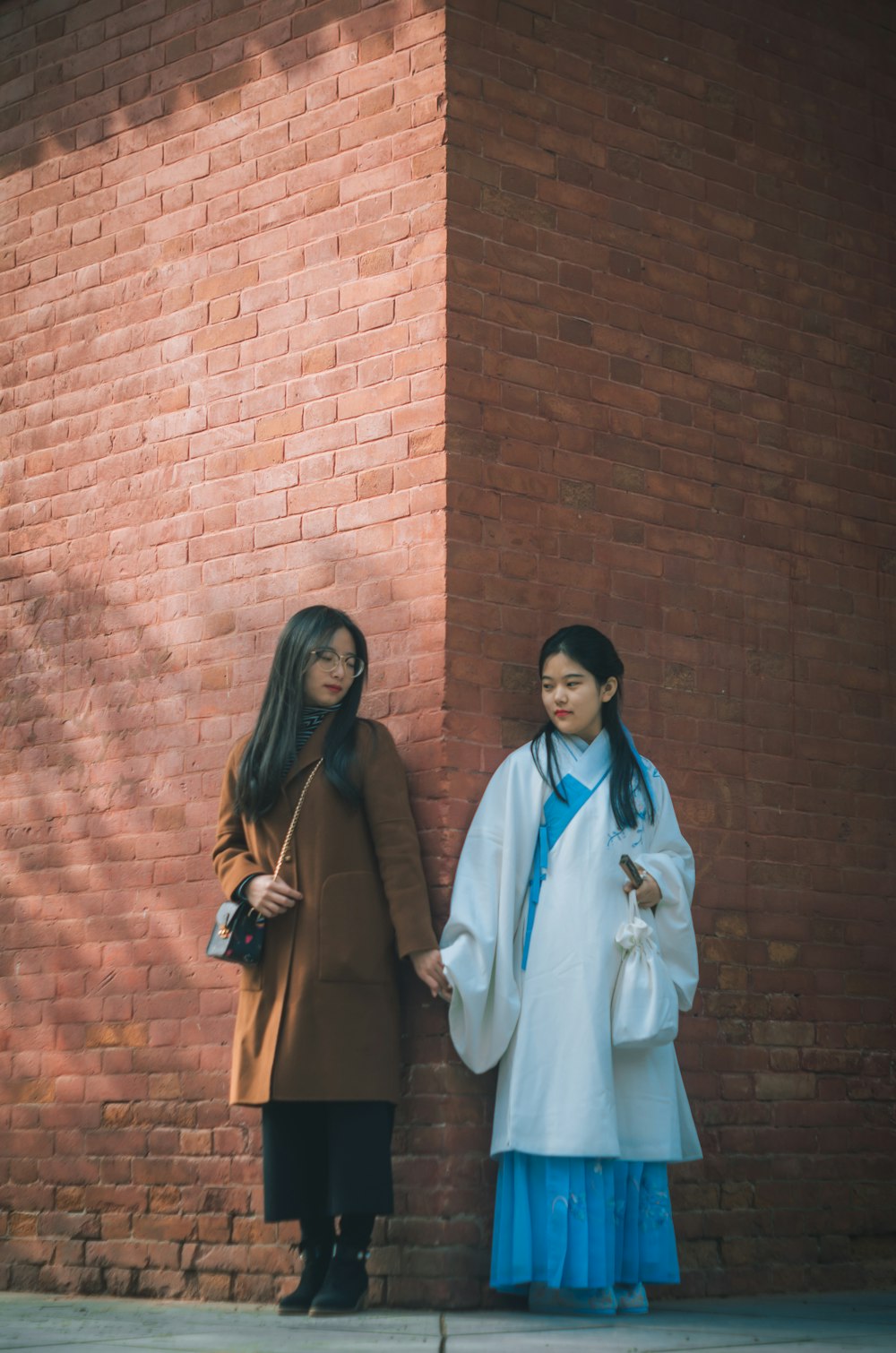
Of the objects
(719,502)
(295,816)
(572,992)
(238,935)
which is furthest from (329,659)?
(719,502)

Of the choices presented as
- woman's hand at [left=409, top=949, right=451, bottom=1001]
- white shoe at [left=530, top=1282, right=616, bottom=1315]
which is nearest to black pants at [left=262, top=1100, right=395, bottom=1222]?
woman's hand at [left=409, top=949, right=451, bottom=1001]

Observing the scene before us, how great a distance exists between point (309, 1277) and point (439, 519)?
2165 mm

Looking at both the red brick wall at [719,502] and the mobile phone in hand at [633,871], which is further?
the red brick wall at [719,502]

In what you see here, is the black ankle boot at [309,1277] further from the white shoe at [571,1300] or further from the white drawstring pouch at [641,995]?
the white drawstring pouch at [641,995]

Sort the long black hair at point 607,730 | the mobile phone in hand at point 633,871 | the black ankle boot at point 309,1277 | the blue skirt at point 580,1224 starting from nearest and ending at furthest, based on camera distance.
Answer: the blue skirt at point 580,1224, the black ankle boot at point 309,1277, the mobile phone in hand at point 633,871, the long black hair at point 607,730

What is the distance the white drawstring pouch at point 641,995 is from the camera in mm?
4879

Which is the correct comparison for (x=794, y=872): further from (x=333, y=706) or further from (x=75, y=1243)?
(x=75, y=1243)

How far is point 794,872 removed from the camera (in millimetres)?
5996

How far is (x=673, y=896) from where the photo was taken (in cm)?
508

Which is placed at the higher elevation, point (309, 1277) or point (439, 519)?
point (439, 519)

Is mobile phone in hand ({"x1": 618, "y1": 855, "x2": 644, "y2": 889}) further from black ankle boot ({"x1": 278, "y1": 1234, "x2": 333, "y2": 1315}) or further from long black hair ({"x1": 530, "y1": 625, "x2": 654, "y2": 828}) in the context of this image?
black ankle boot ({"x1": 278, "y1": 1234, "x2": 333, "y2": 1315})

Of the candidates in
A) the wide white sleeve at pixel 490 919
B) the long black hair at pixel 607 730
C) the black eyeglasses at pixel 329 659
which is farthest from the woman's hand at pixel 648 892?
the black eyeglasses at pixel 329 659

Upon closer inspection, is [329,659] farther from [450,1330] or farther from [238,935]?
[450,1330]

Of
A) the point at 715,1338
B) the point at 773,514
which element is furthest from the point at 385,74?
the point at 715,1338
